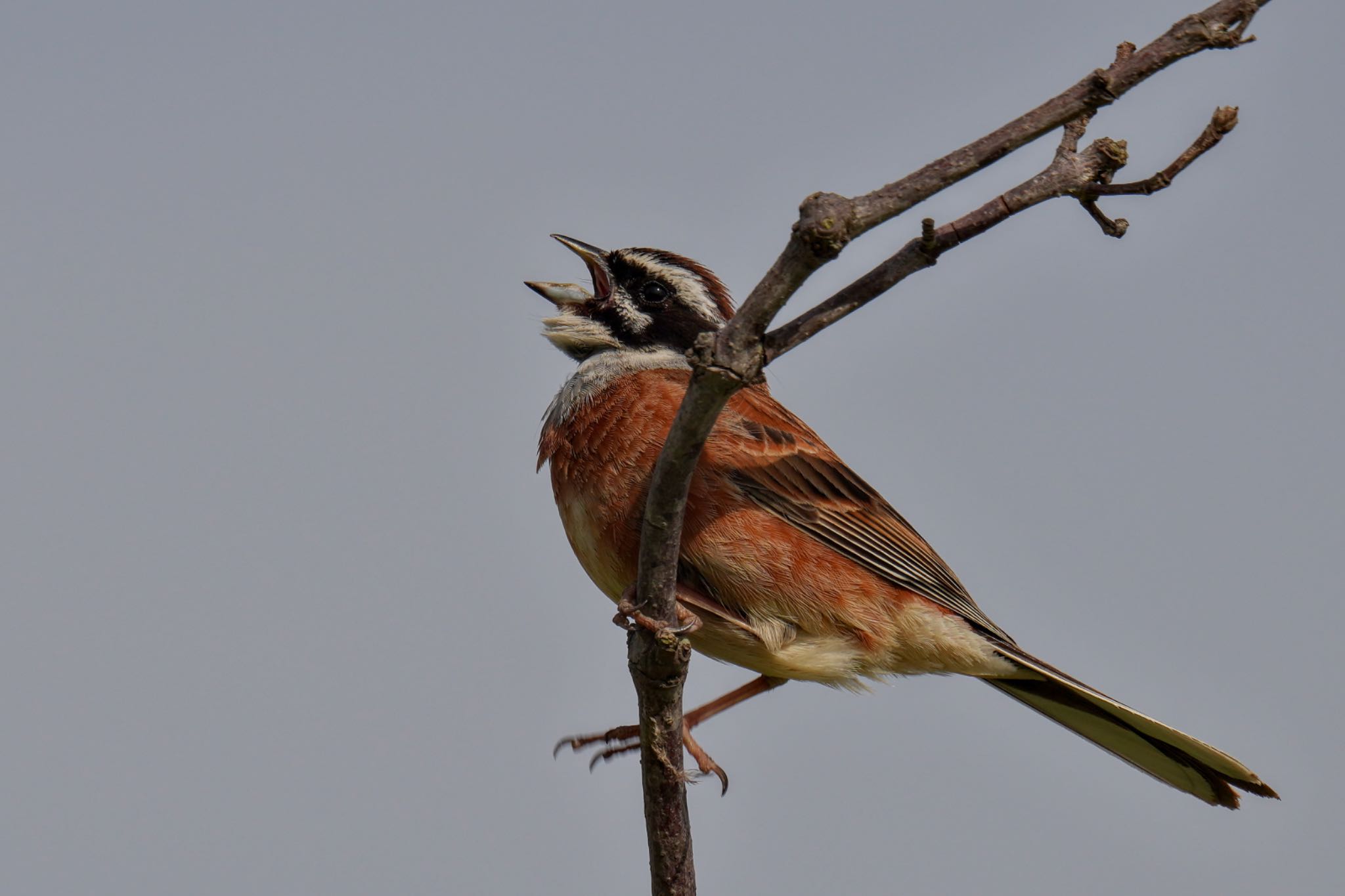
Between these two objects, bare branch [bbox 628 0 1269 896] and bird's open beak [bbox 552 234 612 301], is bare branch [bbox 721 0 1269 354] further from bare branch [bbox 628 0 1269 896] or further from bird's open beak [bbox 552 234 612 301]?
bird's open beak [bbox 552 234 612 301]

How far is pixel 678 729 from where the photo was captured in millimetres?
5820

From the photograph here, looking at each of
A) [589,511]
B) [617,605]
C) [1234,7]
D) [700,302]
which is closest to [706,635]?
[589,511]

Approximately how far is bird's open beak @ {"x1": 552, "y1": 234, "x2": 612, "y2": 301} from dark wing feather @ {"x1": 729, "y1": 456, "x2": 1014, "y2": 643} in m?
1.53

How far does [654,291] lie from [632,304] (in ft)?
0.50

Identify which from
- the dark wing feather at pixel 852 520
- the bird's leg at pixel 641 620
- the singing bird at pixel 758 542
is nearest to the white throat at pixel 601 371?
the singing bird at pixel 758 542

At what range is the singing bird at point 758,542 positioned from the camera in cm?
680

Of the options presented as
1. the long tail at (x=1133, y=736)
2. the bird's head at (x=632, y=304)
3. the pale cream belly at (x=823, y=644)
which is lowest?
the long tail at (x=1133, y=736)

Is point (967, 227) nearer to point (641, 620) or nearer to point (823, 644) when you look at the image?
point (641, 620)

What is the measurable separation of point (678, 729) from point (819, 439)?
8.60 ft

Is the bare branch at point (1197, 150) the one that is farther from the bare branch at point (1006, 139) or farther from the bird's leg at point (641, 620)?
the bird's leg at point (641, 620)

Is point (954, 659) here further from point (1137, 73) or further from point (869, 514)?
point (1137, 73)

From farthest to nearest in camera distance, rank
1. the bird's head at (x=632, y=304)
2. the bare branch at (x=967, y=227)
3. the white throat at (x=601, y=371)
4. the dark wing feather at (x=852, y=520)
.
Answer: the bird's head at (x=632, y=304) < the white throat at (x=601, y=371) < the dark wing feather at (x=852, y=520) < the bare branch at (x=967, y=227)

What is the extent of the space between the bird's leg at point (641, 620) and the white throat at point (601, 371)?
1.81 metres

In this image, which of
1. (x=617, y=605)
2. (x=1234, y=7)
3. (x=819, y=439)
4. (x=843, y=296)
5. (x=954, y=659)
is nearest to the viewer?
(x=1234, y=7)
